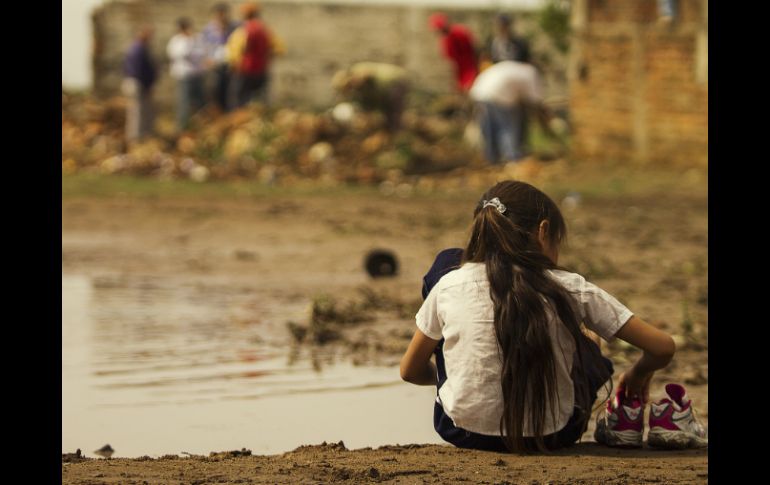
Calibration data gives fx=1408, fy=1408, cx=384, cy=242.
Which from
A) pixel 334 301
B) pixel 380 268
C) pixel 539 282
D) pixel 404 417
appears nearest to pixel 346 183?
pixel 380 268

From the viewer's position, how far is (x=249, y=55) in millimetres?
21844

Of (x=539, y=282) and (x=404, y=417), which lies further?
(x=404, y=417)

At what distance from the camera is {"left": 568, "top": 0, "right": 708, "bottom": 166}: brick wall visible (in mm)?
18203

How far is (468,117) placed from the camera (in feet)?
80.3

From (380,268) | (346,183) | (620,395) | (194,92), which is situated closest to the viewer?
(620,395)

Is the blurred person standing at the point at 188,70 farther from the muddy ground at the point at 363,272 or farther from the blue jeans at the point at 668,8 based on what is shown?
the blue jeans at the point at 668,8

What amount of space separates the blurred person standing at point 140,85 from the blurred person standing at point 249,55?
129 cm

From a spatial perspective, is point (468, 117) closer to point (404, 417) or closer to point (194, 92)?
point (194, 92)

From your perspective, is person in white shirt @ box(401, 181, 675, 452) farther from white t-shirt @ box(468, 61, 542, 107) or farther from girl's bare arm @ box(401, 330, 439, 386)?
white t-shirt @ box(468, 61, 542, 107)

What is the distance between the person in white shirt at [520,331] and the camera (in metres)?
4.64

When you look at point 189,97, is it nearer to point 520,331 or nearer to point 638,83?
point 638,83
